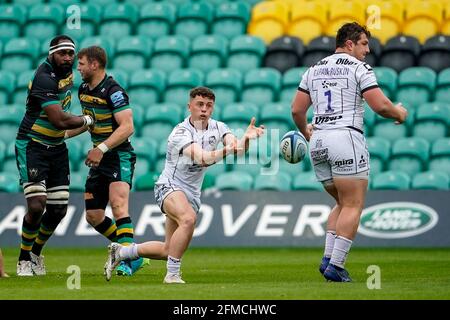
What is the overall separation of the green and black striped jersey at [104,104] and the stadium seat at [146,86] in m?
7.35

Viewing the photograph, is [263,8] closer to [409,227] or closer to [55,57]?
[409,227]

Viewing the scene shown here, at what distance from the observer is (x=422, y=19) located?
19.8 metres

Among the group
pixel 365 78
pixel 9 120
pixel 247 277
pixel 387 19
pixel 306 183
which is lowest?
pixel 306 183

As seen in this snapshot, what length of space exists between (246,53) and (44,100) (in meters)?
8.65

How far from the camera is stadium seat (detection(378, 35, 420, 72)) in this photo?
19.1m

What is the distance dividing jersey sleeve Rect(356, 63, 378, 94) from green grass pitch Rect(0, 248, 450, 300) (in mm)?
1828

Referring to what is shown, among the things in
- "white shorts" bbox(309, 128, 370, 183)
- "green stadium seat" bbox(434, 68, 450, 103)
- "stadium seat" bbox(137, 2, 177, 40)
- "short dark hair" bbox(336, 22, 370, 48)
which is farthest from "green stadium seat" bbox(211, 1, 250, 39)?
"white shorts" bbox(309, 128, 370, 183)

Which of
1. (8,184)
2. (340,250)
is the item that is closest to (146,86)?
(8,184)

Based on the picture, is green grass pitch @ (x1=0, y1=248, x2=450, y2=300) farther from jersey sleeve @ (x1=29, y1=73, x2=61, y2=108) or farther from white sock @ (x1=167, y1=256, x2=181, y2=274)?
jersey sleeve @ (x1=29, y1=73, x2=61, y2=108)

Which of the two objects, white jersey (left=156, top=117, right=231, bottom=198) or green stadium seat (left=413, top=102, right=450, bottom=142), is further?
green stadium seat (left=413, top=102, right=450, bottom=142)

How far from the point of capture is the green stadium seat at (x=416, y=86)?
1833 centimetres

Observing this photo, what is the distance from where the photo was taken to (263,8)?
2058 cm

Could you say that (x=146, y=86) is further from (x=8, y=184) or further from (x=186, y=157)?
(x=186, y=157)
